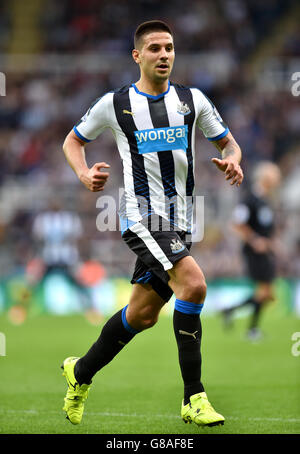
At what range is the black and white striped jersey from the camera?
16.9 feet

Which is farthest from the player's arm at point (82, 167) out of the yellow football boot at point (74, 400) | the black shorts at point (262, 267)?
the black shorts at point (262, 267)

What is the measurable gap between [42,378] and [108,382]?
26.4 inches

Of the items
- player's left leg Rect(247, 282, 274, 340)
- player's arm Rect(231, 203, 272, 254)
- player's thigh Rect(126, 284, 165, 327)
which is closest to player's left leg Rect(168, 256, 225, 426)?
player's thigh Rect(126, 284, 165, 327)

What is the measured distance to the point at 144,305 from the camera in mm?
5160

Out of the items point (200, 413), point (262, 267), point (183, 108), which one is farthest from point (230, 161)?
point (262, 267)

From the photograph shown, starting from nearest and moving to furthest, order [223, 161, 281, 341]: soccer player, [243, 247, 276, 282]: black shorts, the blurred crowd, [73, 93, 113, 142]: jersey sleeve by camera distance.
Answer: [73, 93, 113, 142]: jersey sleeve
[223, 161, 281, 341]: soccer player
[243, 247, 276, 282]: black shorts
the blurred crowd

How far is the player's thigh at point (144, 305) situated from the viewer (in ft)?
16.9

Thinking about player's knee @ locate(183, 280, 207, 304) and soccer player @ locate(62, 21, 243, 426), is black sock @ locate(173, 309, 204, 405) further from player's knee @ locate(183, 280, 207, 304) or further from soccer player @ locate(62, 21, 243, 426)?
player's knee @ locate(183, 280, 207, 304)

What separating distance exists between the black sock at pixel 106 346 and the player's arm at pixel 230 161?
114cm

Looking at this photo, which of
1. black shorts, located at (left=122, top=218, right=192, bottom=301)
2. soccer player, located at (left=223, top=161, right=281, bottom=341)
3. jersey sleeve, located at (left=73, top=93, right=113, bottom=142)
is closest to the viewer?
black shorts, located at (left=122, top=218, right=192, bottom=301)

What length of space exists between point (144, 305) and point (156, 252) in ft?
1.30

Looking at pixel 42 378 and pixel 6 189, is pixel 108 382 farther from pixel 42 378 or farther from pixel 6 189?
pixel 6 189

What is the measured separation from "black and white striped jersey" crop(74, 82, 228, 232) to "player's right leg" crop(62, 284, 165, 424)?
0.49 meters

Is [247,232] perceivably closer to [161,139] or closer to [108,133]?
[161,139]
